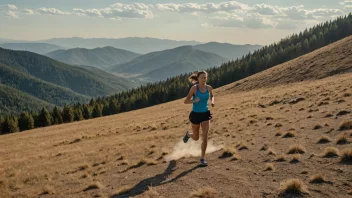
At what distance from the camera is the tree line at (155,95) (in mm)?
86438

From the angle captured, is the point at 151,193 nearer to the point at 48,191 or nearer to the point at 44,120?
the point at 48,191

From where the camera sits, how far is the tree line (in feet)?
284

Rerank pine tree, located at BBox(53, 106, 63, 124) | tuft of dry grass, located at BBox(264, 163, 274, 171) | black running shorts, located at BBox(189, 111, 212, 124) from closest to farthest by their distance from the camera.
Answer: tuft of dry grass, located at BBox(264, 163, 274, 171) < black running shorts, located at BBox(189, 111, 212, 124) < pine tree, located at BBox(53, 106, 63, 124)

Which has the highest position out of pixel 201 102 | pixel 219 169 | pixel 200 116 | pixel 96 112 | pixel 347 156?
pixel 201 102

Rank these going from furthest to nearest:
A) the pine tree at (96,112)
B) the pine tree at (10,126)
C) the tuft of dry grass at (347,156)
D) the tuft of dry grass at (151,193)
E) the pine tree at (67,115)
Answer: the pine tree at (96,112) → the pine tree at (67,115) → the pine tree at (10,126) → the tuft of dry grass at (347,156) → the tuft of dry grass at (151,193)

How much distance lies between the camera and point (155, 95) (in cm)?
12900

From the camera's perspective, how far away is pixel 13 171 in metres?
14.8

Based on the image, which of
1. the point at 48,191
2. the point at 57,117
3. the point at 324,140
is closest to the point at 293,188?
the point at 324,140

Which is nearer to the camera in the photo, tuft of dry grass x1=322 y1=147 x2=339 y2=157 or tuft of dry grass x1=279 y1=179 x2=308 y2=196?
tuft of dry grass x1=279 y1=179 x2=308 y2=196

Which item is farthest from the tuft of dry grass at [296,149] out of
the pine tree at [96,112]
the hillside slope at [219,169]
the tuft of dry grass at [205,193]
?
the pine tree at [96,112]

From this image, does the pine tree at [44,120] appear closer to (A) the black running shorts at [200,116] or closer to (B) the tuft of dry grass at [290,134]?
(B) the tuft of dry grass at [290,134]

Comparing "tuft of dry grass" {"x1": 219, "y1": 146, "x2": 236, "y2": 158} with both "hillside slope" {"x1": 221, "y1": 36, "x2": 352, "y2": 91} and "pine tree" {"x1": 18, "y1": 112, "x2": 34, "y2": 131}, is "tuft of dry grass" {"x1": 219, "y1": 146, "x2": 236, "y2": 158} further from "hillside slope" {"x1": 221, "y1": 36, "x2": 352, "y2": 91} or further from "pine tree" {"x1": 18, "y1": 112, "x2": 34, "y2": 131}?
"pine tree" {"x1": 18, "y1": 112, "x2": 34, "y2": 131}

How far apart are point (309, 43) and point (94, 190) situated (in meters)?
168

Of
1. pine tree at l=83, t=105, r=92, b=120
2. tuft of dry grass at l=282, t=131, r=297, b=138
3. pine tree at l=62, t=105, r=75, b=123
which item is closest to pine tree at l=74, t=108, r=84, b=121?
pine tree at l=62, t=105, r=75, b=123
